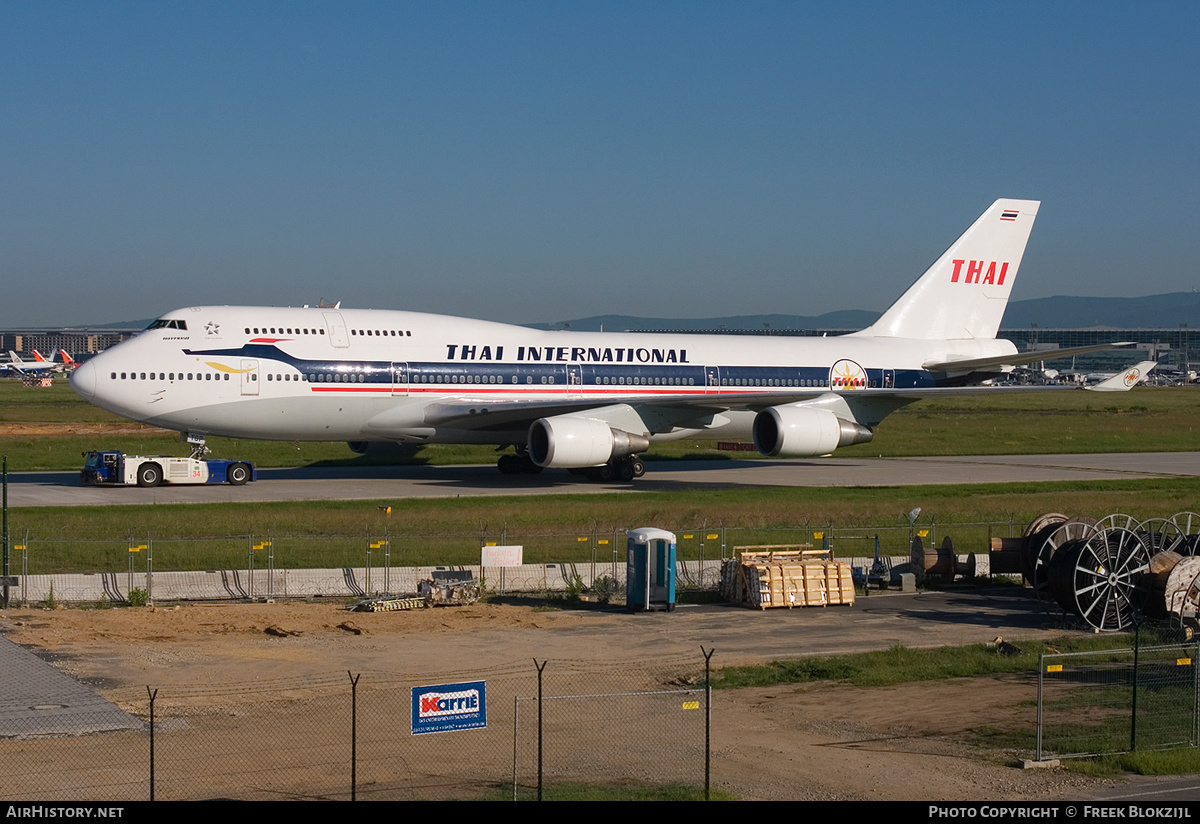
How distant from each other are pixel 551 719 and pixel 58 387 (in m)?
125

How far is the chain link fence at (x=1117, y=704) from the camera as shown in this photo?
1712 centimetres

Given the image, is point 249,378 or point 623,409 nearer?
point 249,378

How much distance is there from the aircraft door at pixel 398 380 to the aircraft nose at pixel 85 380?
9.95 metres

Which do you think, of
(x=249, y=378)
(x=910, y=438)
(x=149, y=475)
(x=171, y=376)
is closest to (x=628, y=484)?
(x=249, y=378)

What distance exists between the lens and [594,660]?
2220cm

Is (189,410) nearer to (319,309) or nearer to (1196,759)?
(319,309)

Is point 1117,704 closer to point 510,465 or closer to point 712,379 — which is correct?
point 712,379

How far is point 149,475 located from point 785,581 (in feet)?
84.0

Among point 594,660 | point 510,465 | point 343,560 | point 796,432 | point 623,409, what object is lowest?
point 594,660

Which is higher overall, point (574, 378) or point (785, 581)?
point (574, 378)

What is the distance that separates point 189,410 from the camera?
4216 centimetres

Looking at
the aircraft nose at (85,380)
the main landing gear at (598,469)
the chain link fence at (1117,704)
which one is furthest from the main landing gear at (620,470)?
the chain link fence at (1117,704)
